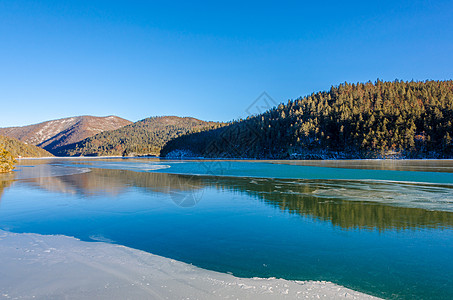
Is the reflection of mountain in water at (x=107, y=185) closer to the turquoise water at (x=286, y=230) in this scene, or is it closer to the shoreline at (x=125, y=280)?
the turquoise water at (x=286, y=230)

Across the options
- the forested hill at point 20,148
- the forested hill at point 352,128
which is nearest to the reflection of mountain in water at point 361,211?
the forested hill at point 352,128

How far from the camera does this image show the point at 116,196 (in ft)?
55.9

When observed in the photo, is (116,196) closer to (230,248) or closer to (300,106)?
(230,248)

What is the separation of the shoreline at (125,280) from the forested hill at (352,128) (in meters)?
107

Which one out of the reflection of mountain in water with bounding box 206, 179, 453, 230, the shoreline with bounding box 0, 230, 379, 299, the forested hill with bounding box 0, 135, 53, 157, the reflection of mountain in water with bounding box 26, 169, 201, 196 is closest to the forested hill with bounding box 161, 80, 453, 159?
the forested hill with bounding box 0, 135, 53, 157

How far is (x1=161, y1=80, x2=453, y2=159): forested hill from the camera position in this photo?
99875 mm

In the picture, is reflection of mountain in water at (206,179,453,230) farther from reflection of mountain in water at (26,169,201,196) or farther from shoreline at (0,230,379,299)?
reflection of mountain in water at (26,169,201,196)

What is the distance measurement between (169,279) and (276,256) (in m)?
2.83

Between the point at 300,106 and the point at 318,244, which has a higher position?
the point at 300,106

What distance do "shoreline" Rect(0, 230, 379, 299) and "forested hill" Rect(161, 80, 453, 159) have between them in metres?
107

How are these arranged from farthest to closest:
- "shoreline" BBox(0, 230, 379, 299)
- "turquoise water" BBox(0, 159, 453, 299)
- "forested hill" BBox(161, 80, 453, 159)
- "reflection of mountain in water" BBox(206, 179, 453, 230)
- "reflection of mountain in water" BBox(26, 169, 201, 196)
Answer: "forested hill" BBox(161, 80, 453, 159) < "reflection of mountain in water" BBox(26, 169, 201, 196) < "reflection of mountain in water" BBox(206, 179, 453, 230) < "turquoise water" BBox(0, 159, 453, 299) < "shoreline" BBox(0, 230, 379, 299)

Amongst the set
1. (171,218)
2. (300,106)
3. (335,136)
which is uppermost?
(300,106)

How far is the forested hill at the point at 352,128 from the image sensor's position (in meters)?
99.9

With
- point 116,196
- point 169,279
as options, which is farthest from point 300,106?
point 169,279
